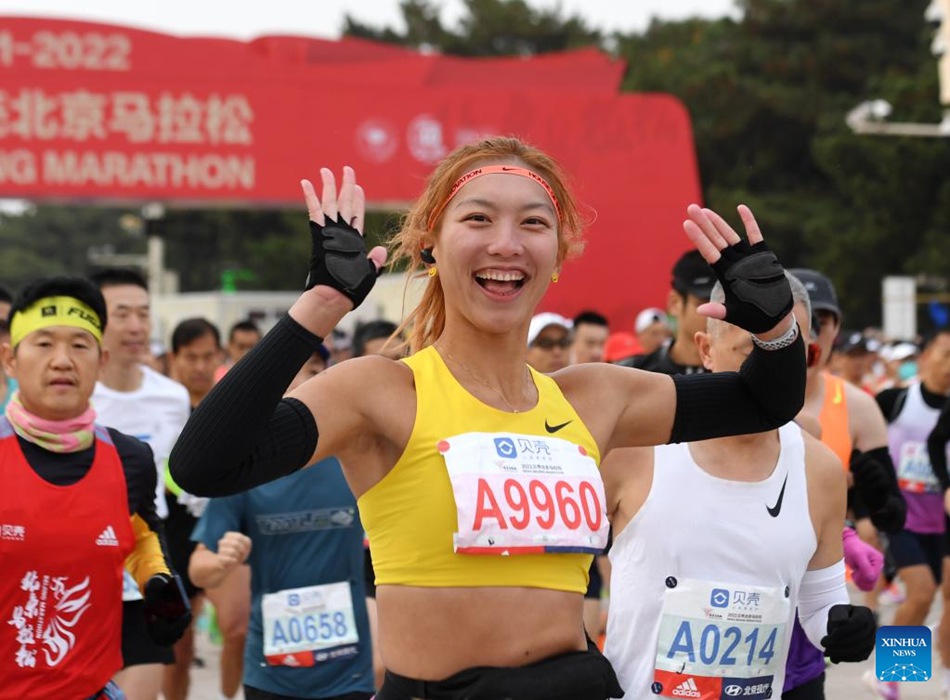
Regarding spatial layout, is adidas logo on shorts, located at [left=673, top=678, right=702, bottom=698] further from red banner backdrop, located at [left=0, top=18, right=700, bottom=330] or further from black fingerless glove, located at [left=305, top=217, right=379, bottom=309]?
red banner backdrop, located at [left=0, top=18, right=700, bottom=330]

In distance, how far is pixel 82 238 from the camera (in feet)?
311

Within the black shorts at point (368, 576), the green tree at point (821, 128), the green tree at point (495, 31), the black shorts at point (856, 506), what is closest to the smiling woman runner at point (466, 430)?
the black shorts at point (856, 506)

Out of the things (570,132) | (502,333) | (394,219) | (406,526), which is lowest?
(406,526)

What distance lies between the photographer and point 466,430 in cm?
285

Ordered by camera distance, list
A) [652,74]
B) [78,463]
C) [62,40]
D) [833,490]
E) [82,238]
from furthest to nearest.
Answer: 1. [82,238]
2. [652,74]
3. [62,40]
4. [78,463]
5. [833,490]

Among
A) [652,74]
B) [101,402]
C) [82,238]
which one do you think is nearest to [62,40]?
[101,402]

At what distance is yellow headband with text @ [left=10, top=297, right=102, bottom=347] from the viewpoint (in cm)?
480

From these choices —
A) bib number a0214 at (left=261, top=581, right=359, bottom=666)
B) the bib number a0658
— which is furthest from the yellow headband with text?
the bib number a0658

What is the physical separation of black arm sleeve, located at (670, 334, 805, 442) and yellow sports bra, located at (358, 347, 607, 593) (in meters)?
0.38

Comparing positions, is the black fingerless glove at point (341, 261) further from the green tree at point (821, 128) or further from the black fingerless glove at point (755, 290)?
the green tree at point (821, 128)

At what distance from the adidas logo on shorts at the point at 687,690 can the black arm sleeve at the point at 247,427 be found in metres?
1.63

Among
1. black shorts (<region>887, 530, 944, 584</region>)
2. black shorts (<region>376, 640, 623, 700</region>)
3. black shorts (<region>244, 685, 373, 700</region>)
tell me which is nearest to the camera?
black shorts (<region>376, 640, 623, 700</region>)

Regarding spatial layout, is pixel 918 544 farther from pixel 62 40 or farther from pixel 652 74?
pixel 652 74

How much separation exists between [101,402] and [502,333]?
15.4ft
